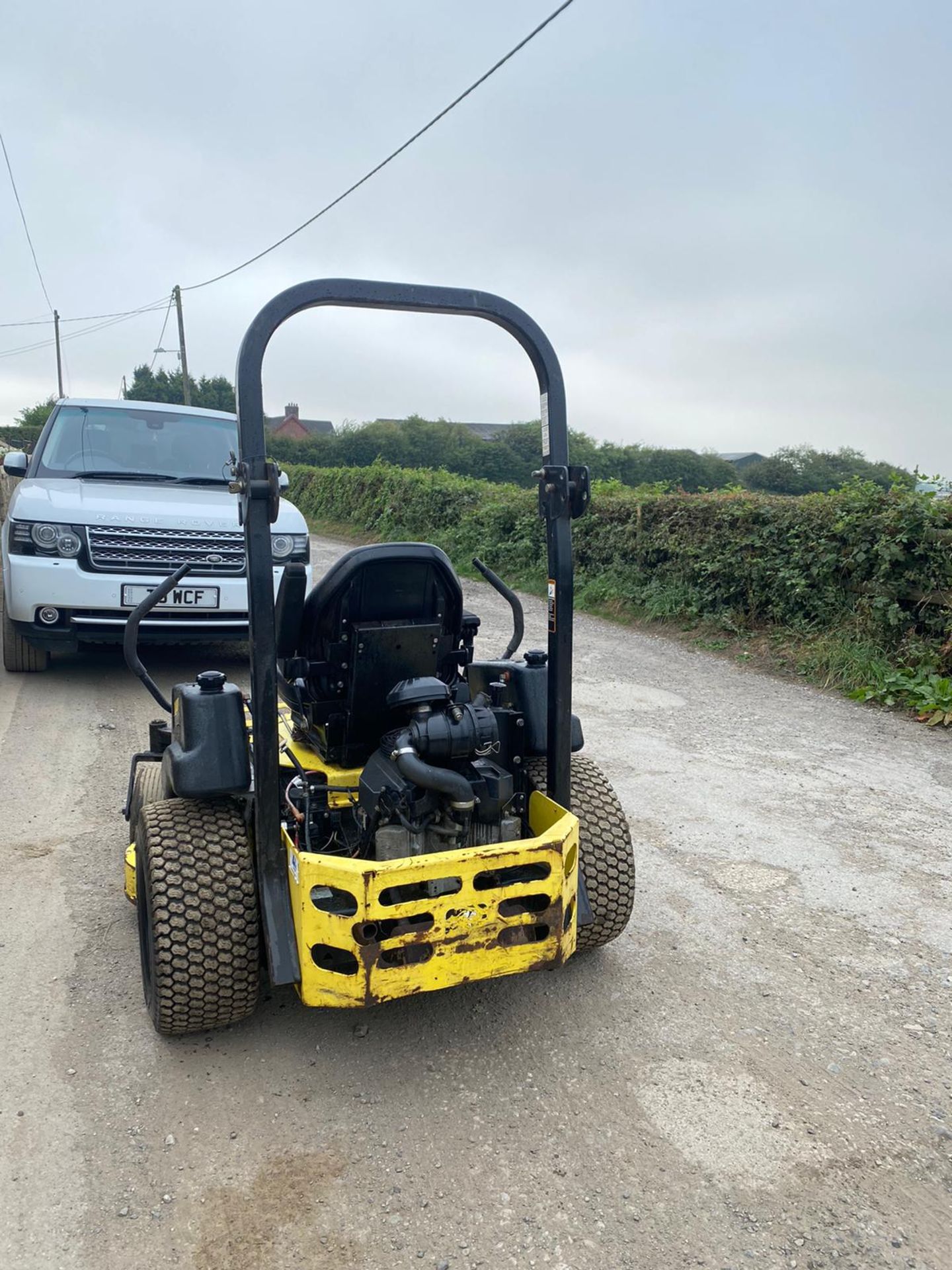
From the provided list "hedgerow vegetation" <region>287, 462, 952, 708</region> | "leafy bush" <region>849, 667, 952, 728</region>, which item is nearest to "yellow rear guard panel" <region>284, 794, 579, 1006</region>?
"leafy bush" <region>849, 667, 952, 728</region>

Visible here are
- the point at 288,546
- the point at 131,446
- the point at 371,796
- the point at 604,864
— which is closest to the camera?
the point at 371,796

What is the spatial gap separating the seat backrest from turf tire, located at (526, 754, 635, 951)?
71 cm

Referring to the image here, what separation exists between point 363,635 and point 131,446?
501 centimetres

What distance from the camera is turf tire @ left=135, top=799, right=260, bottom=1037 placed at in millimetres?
2643

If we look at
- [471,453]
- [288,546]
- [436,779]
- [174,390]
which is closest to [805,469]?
→ [288,546]

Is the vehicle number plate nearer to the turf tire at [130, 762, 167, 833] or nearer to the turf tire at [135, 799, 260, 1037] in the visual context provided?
Result: the turf tire at [130, 762, 167, 833]

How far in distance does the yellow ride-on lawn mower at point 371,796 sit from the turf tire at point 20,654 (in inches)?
156

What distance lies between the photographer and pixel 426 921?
245 cm

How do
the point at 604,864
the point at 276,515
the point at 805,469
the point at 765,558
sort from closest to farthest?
1. the point at 276,515
2. the point at 604,864
3. the point at 765,558
4. the point at 805,469

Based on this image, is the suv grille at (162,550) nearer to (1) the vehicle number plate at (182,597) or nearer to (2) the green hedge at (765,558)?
(1) the vehicle number plate at (182,597)

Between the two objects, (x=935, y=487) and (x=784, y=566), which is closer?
(x=935, y=487)

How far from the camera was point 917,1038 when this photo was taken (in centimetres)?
289

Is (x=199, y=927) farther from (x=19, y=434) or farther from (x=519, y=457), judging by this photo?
(x=19, y=434)

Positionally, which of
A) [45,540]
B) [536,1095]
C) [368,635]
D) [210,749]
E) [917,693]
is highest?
[45,540]
